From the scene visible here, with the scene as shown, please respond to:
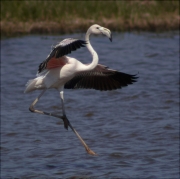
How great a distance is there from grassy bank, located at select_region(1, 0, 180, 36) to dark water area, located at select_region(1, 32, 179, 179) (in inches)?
51.7

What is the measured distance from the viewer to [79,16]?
17.3 m

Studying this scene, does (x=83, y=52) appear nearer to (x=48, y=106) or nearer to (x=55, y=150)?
(x=48, y=106)

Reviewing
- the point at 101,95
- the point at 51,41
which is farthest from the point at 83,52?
the point at 101,95

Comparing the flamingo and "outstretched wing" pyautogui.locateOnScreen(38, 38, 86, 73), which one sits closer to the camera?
"outstretched wing" pyautogui.locateOnScreen(38, 38, 86, 73)

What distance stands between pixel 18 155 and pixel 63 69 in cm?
157

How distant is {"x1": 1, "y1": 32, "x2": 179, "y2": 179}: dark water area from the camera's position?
8.00 m

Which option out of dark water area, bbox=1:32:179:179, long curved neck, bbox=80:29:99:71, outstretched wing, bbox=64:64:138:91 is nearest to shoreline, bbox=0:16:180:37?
dark water area, bbox=1:32:179:179

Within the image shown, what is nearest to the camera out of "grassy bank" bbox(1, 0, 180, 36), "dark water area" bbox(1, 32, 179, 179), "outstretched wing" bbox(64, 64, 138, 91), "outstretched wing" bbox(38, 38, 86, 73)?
"outstretched wing" bbox(38, 38, 86, 73)

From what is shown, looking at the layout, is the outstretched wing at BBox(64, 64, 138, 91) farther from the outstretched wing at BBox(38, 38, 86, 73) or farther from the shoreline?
the shoreline

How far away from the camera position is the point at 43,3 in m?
17.4

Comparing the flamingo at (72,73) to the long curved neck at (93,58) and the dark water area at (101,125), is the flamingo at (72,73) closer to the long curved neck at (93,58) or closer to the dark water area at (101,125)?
the long curved neck at (93,58)

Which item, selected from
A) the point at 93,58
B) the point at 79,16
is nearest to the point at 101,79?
the point at 93,58

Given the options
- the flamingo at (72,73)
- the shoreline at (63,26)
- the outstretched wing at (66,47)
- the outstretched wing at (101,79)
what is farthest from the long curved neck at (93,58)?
the shoreline at (63,26)

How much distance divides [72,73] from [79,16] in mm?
9800
